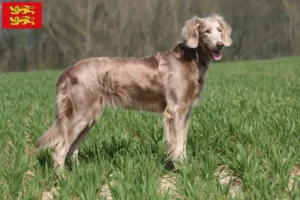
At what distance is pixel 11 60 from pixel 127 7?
13971 millimetres

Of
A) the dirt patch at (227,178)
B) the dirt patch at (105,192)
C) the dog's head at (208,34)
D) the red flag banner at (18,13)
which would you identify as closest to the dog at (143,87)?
the dog's head at (208,34)

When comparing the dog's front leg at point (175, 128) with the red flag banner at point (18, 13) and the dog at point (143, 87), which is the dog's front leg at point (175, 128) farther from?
the red flag banner at point (18, 13)

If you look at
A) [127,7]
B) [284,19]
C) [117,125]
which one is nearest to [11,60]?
[127,7]

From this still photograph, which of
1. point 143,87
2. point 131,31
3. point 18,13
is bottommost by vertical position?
point 143,87

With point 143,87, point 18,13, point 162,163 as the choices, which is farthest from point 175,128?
point 18,13

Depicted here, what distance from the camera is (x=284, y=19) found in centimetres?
4791

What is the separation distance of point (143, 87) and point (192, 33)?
0.83m

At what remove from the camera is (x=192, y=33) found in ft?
15.7

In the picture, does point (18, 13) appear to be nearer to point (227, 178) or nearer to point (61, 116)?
point (61, 116)

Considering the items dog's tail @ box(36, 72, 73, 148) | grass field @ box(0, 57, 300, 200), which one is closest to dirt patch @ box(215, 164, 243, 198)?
grass field @ box(0, 57, 300, 200)

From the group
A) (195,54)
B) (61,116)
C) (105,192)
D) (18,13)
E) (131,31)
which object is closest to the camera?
(105,192)

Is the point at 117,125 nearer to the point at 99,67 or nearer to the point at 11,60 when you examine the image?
the point at 99,67

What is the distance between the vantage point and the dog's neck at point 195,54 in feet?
15.9

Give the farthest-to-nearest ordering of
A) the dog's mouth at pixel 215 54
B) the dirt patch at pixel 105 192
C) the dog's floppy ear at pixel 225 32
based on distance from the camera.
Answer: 1. the dog's floppy ear at pixel 225 32
2. the dog's mouth at pixel 215 54
3. the dirt patch at pixel 105 192
